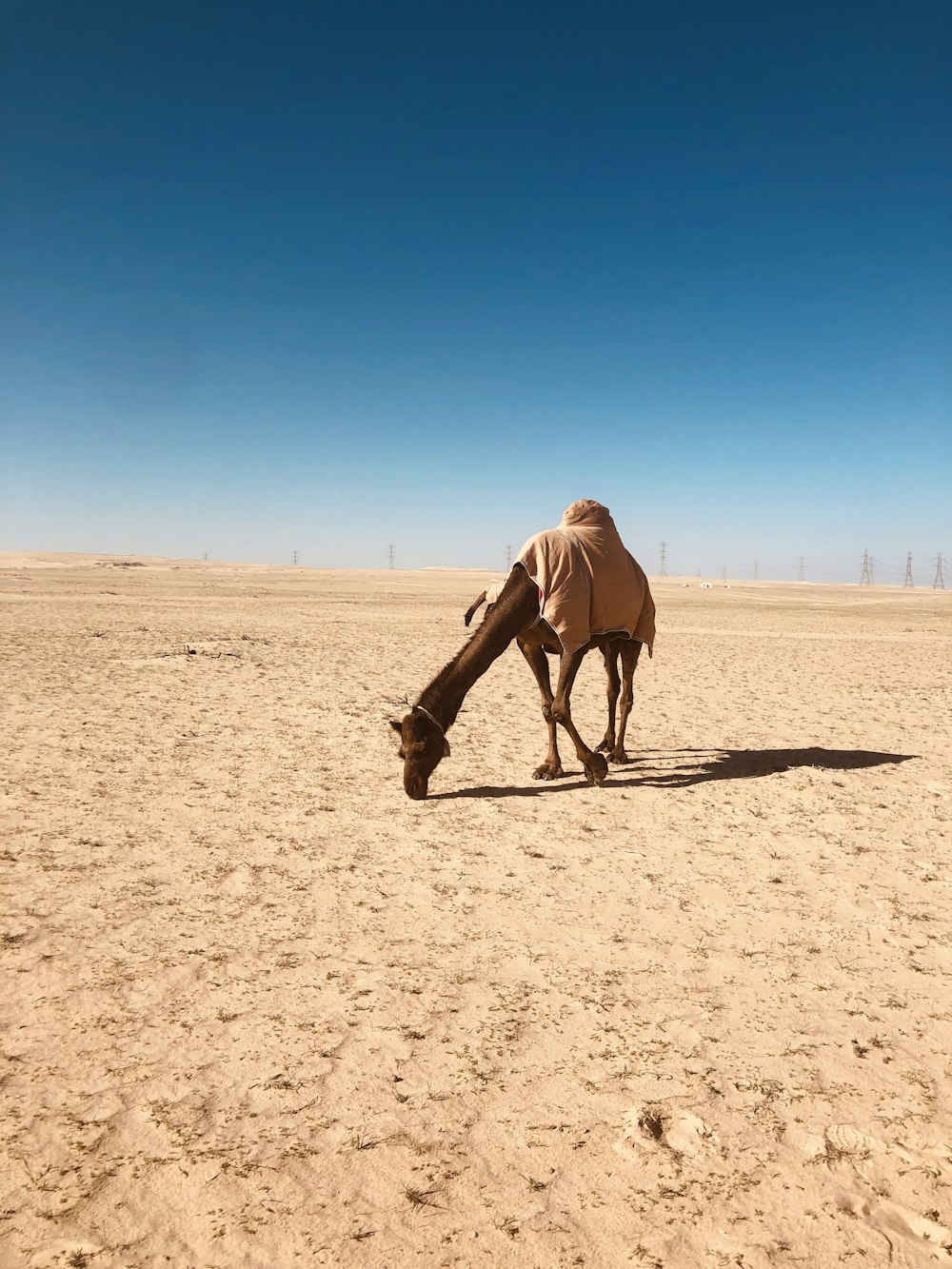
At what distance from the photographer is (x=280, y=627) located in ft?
70.8

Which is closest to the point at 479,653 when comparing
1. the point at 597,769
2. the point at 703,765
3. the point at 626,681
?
the point at 597,769

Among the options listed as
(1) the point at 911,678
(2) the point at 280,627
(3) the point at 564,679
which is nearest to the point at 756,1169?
(3) the point at 564,679

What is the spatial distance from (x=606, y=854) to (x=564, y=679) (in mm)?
1887

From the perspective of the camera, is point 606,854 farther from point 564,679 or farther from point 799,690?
point 799,690

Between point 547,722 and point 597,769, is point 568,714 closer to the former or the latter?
point 547,722

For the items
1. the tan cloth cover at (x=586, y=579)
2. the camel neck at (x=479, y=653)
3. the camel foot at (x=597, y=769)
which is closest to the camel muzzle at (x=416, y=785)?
the camel neck at (x=479, y=653)

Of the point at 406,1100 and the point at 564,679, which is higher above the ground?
the point at 564,679

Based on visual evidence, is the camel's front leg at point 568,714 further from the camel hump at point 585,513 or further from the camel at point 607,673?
the camel hump at point 585,513

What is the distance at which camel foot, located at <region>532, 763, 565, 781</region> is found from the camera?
6.98m

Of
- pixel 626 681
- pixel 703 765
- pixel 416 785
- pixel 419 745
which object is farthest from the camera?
pixel 626 681

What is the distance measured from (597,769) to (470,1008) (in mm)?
3591

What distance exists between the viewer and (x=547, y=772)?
22.9ft

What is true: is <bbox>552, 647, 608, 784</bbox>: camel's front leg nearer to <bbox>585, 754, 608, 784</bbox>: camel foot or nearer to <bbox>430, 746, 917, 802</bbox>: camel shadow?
<bbox>585, 754, 608, 784</bbox>: camel foot

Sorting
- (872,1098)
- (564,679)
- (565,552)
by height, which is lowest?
(872,1098)
